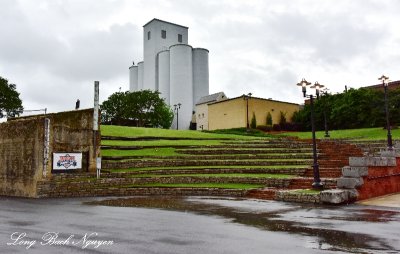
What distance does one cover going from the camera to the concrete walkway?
46.6 ft

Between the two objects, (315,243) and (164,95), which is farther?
(164,95)

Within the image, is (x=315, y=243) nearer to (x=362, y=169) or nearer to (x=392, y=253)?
(x=392, y=253)

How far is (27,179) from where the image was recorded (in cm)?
1961

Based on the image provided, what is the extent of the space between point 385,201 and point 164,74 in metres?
65.1

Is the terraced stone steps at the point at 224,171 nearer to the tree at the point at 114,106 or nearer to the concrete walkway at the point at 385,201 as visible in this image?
the concrete walkway at the point at 385,201

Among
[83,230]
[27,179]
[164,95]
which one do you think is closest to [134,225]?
[83,230]

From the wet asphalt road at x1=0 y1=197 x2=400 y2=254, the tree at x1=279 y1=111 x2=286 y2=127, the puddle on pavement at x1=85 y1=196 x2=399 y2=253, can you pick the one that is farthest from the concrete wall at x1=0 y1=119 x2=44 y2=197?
the tree at x1=279 y1=111 x2=286 y2=127

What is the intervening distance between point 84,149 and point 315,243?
16560mm

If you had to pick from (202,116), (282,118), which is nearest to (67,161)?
(282,118)

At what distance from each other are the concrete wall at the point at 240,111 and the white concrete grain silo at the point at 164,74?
1672 cm

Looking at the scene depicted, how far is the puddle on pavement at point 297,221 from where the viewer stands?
727 cm

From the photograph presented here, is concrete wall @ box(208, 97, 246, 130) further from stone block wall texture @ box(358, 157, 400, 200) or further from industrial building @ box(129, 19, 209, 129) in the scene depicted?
stone block wall texture @ box(358, 157, 400, 200)

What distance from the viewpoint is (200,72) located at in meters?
77.8

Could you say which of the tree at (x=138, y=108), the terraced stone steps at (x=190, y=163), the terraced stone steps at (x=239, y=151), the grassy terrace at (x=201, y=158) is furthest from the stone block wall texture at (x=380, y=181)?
the tree at (x=138, y=108)
